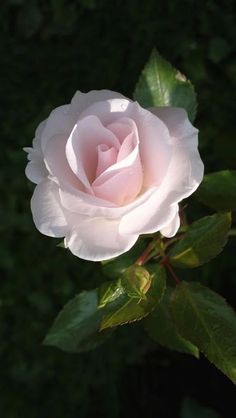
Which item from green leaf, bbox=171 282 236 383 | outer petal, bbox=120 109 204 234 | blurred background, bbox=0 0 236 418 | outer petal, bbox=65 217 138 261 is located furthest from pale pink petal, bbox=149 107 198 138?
blurred background, bbox=0 0 236 418

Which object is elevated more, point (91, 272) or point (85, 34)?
point (85, 34)

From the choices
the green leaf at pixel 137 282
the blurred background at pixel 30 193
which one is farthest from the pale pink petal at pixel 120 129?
the blurred background at pixel 30 193

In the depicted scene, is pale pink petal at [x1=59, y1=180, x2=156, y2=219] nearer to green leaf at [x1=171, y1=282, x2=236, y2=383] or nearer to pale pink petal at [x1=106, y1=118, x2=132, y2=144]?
pale pink petal at [x1=106, y1=118, x2=132, y2=144]

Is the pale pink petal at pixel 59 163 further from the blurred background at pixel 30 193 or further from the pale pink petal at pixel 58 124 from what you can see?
the blurred background at pixel 30 193

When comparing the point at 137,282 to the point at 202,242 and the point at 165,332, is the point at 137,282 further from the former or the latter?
the point at 165,332

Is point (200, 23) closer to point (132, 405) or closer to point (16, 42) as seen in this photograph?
point (16, 42)

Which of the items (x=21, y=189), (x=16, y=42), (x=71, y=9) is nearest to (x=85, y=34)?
(x=71, y=9)
